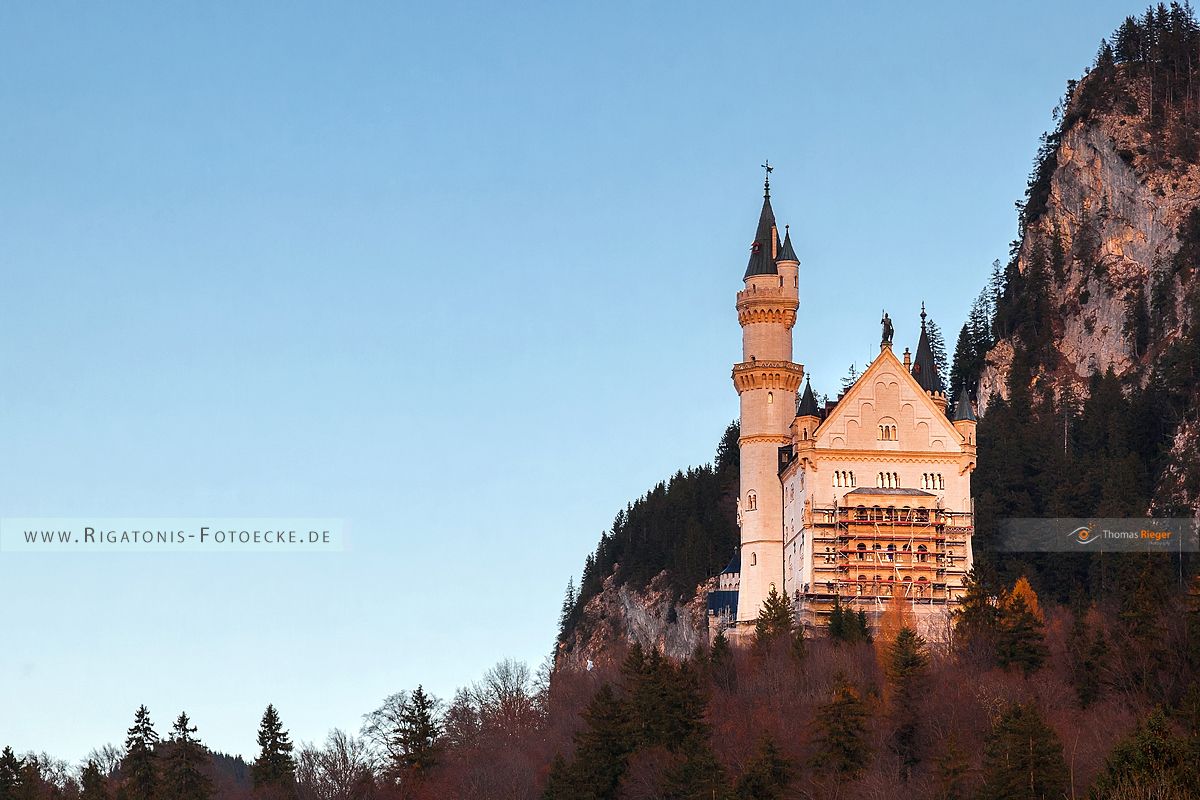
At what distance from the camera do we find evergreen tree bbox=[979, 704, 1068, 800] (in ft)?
195

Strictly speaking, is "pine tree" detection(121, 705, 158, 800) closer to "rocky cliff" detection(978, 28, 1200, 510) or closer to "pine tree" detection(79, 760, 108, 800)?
"pine tree" detection(79, 760, 108, 800)

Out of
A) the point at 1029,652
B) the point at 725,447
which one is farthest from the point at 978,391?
the point at 1029,652

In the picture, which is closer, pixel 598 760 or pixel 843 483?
pixel 598 760

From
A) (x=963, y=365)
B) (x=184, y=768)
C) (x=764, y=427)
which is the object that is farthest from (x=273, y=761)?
(x=963, y=365)

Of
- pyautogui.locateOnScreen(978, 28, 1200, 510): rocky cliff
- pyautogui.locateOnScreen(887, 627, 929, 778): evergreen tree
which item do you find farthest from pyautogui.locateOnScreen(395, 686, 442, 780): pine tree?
pyautogui.locateOnScreen(978, 28, 1200, 510): rocky cliff

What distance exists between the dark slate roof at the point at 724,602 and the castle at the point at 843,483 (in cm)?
100

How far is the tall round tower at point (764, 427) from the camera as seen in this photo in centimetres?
10094

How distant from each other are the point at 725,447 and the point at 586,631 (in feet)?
49.5

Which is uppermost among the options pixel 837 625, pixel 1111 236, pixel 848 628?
pixel 1111 236

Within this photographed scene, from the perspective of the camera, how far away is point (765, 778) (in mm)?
67312

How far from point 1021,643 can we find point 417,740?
23.3 meters

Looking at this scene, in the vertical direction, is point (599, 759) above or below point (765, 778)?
above

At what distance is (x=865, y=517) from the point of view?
9831 centimetres

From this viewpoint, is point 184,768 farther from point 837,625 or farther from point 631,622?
point 631,622
